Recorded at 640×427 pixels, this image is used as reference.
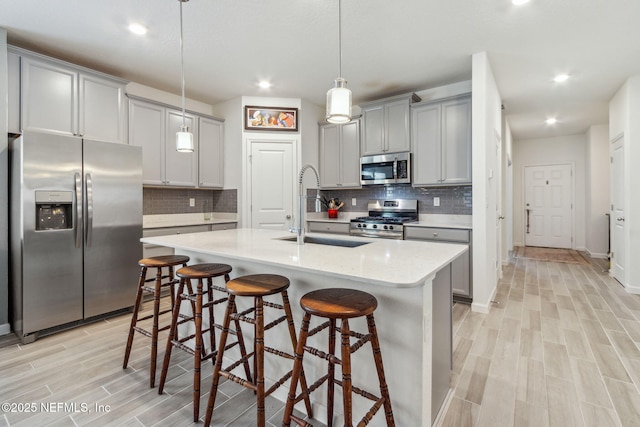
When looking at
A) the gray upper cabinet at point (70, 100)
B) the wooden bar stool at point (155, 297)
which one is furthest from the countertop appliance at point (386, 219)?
the gray upper cabinet at point (70, 100)

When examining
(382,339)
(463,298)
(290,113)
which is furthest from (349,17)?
(463,298)

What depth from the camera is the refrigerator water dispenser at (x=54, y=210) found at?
2.64m

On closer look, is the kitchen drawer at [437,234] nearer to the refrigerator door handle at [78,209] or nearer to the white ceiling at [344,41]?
the white ceiling at [344,41]

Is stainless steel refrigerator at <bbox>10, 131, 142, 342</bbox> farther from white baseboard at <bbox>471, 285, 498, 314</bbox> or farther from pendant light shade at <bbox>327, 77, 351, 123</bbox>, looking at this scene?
white baseboard at <bbox>471, 285, 498, 314</bbox>

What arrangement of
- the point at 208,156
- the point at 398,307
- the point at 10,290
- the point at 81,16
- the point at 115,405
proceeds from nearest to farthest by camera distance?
the point at 398,307 → the point at 115,405 → the point at 81,16 → the point at 10,290 → the point at 208,156

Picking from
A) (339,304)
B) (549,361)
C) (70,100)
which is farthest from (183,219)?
(549,361)

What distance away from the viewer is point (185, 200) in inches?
180

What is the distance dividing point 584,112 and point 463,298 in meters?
4.30

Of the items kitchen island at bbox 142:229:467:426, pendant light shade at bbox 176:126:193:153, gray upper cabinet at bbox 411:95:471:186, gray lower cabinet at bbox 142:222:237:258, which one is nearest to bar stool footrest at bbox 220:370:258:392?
kitchen island at bbox 142:229:467:426

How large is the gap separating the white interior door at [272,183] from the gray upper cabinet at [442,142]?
178 centimetres

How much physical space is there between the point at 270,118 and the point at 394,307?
375 centimetres

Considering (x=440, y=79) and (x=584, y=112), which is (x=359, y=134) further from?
(x=584, y=112)

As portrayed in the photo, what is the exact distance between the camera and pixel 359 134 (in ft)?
15.0

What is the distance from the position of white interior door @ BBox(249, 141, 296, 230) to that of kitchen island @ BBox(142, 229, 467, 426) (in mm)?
2499
